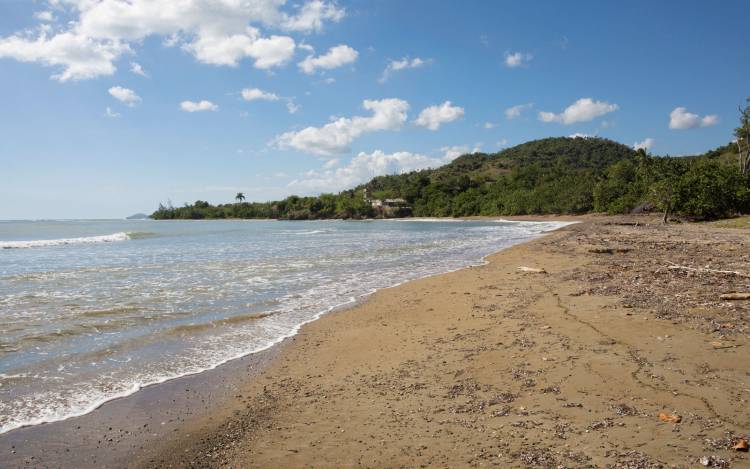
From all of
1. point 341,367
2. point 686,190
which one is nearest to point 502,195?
point 686,190

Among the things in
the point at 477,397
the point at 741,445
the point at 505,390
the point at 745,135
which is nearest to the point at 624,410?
the point at 741,445

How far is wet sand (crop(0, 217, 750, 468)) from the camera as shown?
3.89 metres

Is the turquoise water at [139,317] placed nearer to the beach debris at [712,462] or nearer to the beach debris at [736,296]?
the beach debris at [712,462]

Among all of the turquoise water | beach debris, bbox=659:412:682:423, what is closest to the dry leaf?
beach debris, bbox=659:412:682:423

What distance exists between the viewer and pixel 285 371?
650 cm

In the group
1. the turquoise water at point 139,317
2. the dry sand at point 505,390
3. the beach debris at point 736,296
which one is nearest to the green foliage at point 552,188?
the turquoise water at point 139,317

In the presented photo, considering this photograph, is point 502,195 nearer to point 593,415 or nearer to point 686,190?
point 686,190

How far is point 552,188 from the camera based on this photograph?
299 feet

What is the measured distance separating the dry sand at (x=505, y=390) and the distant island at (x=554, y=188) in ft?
127

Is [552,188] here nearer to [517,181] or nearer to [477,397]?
[517,181]

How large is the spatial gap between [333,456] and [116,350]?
17.8 feet

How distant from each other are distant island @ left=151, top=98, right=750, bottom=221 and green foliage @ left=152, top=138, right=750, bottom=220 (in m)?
0.12

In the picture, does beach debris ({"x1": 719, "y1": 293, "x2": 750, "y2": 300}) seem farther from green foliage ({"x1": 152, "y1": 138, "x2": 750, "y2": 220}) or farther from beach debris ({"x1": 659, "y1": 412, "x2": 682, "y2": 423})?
green foliage ({"x1": 152, "y1": 138, "x2": 750, "y2": 220})

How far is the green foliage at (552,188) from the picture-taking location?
4044 centimetres
